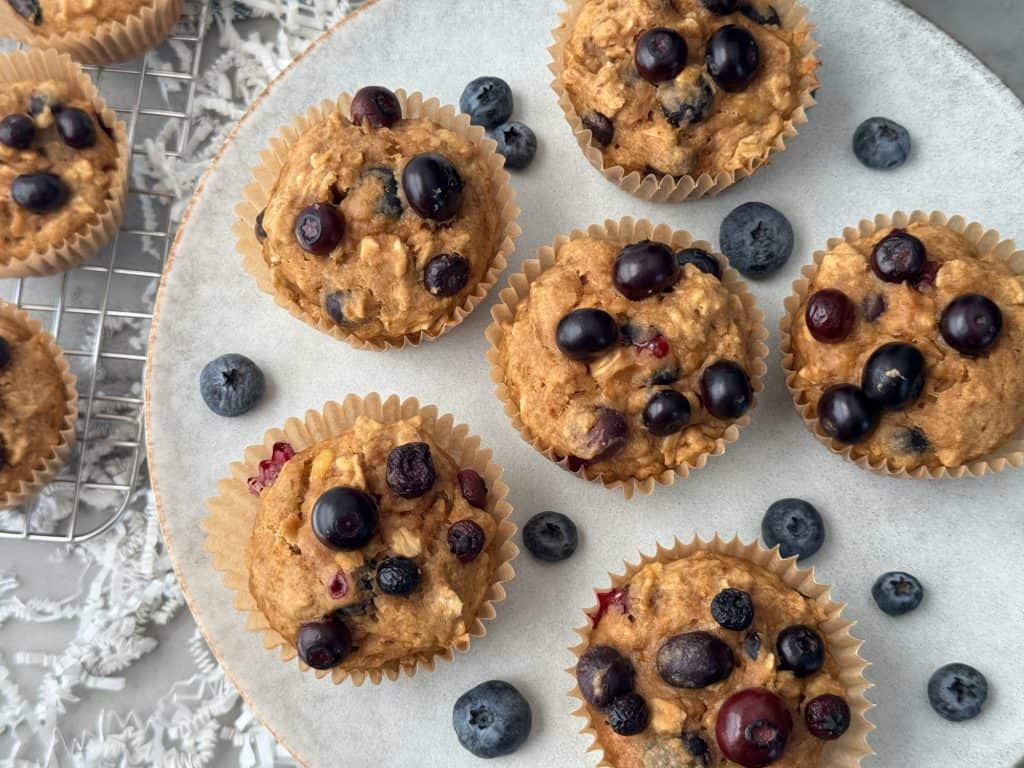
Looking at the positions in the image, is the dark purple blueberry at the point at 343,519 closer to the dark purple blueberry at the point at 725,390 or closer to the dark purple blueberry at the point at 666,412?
the dark purple blueberry at the point at 666,412

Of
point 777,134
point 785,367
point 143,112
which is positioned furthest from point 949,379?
point 143,112

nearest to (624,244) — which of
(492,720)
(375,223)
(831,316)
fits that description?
(831,316)

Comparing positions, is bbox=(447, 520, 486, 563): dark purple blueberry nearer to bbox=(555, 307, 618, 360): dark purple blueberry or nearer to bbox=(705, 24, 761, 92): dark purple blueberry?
bbox=(555, 307, 618, 360): dark purple blueberry

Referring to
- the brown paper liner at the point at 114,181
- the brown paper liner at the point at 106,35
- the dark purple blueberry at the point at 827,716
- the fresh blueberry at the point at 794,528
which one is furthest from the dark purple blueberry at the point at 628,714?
the brown paper liner at the point at 106,35

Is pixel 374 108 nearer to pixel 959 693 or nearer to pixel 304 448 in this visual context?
pixel 304 448

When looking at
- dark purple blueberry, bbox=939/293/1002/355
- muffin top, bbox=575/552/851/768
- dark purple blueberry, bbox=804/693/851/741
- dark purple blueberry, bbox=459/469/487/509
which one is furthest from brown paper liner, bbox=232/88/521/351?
dark purple blueberry, bbox=804/693/851/741
